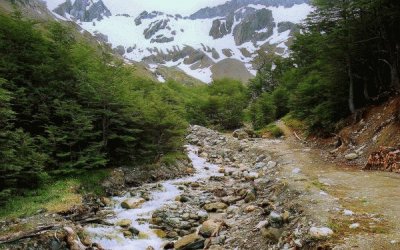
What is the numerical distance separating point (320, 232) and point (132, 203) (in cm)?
1196

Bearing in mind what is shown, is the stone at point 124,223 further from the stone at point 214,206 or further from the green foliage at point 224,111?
the green foliage at point 224,111

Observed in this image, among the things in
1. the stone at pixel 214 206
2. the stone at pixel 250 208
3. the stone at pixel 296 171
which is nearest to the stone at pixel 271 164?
the stone at pixel 296 171

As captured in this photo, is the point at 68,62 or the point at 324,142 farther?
the point at 324,142

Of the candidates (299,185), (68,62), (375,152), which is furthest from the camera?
(68,62)

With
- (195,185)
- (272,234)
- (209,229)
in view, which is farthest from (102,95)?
(272,234)

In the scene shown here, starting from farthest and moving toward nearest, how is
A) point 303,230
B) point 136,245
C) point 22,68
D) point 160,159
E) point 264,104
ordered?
point 264,104 < point 160,159 < point 22,68 < point 136,245 < point 303,230

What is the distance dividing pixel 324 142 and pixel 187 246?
65.6 feet

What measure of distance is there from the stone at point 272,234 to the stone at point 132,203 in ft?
30.2

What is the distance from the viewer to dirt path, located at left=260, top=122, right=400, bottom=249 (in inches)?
350

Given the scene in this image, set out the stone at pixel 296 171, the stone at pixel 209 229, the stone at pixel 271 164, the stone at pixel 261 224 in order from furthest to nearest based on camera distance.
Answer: the stone at pixel 271 164, the stone at pixel 296 171, the stone at pixel 209 229, the stone at pixel 261 224

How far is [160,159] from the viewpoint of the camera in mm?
27828

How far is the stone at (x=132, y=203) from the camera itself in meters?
18.7

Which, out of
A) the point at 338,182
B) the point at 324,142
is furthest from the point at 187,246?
the point at 324,142

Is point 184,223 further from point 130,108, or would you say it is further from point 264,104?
point 264,104
